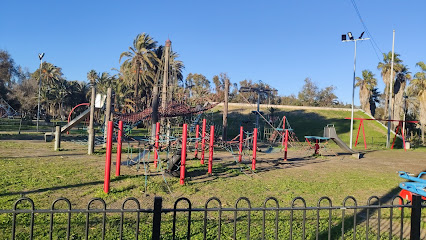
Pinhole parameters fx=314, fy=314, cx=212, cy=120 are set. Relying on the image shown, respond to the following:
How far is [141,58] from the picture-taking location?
40.1 metres

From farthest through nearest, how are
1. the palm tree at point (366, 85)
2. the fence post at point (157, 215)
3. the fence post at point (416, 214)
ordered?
the palm tree at point (366, 85) → the fence post at point (416, 214) → the fence post at point (157, 215)

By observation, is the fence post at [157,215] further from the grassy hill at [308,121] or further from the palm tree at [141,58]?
the palm tree at [141,58]

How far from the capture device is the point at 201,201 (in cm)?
749

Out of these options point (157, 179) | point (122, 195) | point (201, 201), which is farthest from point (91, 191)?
point (201, 201)

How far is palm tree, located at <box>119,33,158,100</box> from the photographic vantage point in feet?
132

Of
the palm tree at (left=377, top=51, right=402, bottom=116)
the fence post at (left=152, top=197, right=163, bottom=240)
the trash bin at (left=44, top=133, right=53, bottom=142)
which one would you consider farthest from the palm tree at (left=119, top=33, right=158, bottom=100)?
the fence post at (left=152, top=197, right=163, bottom=240)

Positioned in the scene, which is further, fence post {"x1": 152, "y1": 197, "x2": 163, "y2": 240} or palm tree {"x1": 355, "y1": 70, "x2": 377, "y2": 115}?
palm tree {"x1": 355, "y1": 70, "x2": 377, "y2": 115}

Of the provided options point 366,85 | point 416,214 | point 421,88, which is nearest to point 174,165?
point 416,214

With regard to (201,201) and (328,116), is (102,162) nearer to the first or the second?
(201,201)

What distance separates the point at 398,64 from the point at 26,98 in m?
54.5

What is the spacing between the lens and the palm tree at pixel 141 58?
40125 millimetres

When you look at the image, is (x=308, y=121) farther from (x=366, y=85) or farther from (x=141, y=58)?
(x=141, y=58)

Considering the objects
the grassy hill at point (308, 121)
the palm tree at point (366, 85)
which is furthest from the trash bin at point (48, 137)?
the palm tree at point (366, 85)

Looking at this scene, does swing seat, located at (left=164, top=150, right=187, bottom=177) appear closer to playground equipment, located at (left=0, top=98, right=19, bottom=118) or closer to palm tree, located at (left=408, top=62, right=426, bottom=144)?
palm tree, located at (left=408, top=62, right=426, bottom=144)
